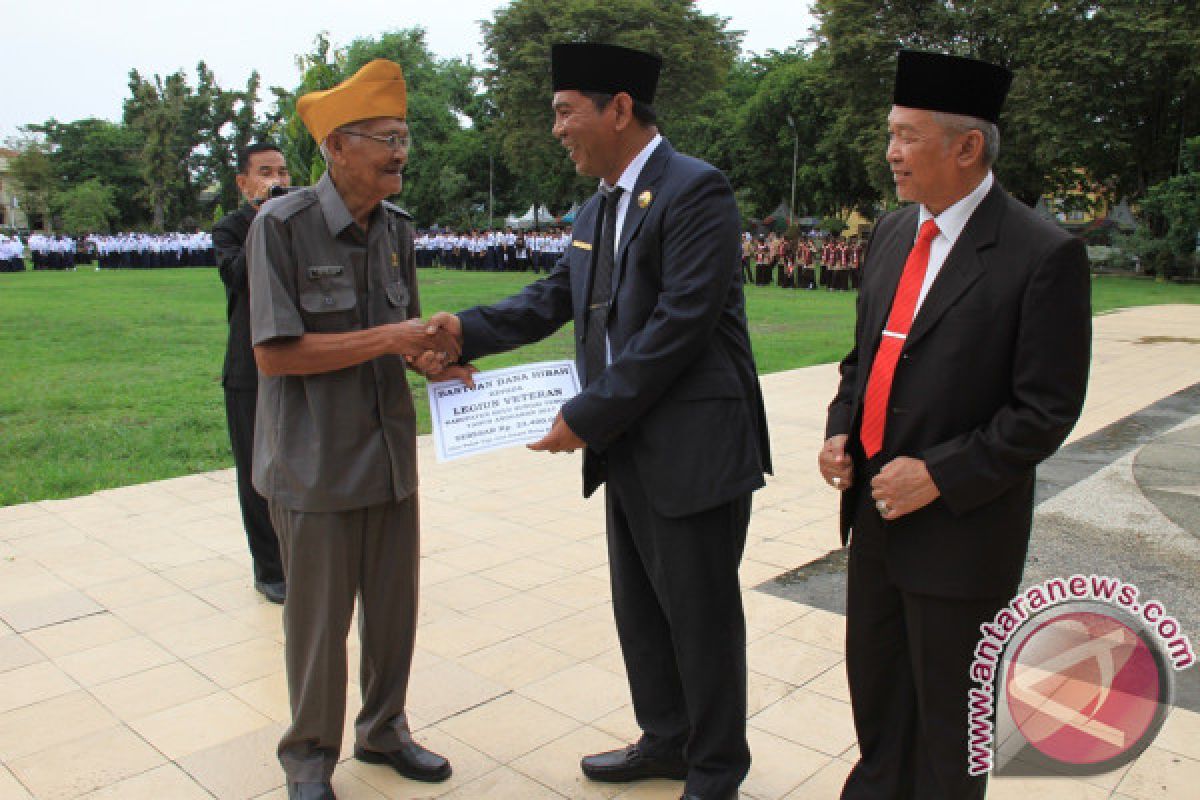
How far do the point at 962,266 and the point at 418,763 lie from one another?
220 cm

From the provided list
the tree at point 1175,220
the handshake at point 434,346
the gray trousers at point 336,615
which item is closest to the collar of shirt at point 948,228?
the handshake at point 434,346

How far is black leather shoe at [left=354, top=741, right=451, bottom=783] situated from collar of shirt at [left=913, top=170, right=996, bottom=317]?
2.01m

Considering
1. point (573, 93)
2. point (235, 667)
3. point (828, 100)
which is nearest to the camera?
point (573, 93)

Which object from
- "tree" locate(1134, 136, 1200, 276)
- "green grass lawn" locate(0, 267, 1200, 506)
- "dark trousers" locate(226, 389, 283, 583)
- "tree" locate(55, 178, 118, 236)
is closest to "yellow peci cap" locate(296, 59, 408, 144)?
"dark trousers" locate(226, 389, 283, 583)

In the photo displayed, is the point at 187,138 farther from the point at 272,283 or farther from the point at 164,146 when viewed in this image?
the point at 272,283

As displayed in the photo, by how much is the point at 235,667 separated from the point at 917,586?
280 cm

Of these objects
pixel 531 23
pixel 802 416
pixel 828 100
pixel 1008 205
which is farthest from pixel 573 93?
pixel 531 23

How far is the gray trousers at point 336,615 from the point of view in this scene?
2812 millimetres

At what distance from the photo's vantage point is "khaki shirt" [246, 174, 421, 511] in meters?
2.70

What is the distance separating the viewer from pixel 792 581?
185 inches

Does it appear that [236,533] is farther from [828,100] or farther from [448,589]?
[828,100]

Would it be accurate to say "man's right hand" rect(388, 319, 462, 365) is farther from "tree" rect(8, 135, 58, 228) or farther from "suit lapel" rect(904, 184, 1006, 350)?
"tree" rect(8, 135, 58, 228)

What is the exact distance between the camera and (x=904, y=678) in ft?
8.28

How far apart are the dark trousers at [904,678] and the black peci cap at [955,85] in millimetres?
975
